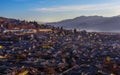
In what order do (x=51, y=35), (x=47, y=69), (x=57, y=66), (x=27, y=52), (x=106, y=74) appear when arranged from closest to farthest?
(x=106, y=74), (x=47, y=69), (x=57, y=66), (x=27, y=52), (x=51, y=35)

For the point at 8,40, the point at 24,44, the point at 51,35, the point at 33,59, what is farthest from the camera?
the point at 51,35

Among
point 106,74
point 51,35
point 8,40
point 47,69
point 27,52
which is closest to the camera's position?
point 106,74

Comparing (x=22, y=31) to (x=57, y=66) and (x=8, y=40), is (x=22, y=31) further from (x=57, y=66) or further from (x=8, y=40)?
(x=57, y=66)

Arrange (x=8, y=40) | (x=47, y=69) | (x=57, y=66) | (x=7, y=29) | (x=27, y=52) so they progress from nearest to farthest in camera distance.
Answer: (x=47, y=69) < (x=57, y=66) < (x=27, y=52) < (x=8, y=40) < (x=7, y=29)

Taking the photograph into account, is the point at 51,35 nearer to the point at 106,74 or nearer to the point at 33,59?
the point at 33,59

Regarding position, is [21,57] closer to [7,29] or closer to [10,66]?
[10,66]

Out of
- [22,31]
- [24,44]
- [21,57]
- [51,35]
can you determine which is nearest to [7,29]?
[22,31]

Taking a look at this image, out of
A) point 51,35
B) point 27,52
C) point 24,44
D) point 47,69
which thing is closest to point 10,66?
point 47,69

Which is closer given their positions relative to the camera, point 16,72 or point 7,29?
point 16,72
